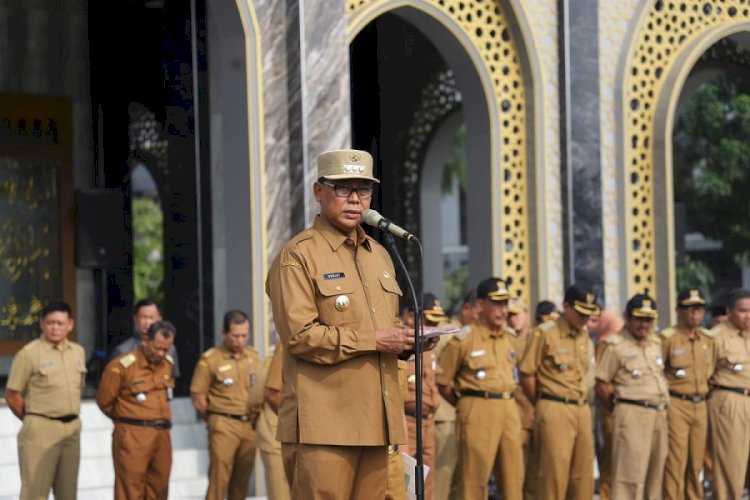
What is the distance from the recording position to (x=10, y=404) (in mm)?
10508

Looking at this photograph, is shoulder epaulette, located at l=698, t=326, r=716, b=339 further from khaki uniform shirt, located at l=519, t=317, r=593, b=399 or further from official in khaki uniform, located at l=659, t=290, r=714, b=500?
khaki uniform shirt, located at l=519, t=317, r=593, b=399

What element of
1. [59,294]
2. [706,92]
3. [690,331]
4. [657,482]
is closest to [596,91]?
[690,331]

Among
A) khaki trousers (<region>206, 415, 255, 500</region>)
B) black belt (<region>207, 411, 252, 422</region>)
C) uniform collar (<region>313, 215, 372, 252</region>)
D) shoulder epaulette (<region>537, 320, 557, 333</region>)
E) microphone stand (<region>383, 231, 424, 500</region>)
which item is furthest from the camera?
shoulder epaulette (<region>537, 320, 557, 333</region>)

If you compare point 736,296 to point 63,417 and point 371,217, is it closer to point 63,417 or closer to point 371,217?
point 63,417

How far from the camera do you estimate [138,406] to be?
10.7 m

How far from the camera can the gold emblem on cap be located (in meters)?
6.38

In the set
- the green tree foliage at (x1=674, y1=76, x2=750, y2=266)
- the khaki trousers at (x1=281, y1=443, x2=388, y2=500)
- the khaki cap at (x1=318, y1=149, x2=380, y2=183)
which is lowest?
the khaki trousers at (x1=281, y1=443, x2=388, y2=500)

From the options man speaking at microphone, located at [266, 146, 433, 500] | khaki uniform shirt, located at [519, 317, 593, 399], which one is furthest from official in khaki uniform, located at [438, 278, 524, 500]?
man speaking at microphone, located at [266, 146, 433, 500]

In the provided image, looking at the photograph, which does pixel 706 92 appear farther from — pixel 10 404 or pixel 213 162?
pixel 10 404

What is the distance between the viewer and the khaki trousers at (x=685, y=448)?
12.2 m

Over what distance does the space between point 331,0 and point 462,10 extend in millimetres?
1608

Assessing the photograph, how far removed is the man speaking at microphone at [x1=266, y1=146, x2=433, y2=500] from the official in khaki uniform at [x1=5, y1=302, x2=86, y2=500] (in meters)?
4.44

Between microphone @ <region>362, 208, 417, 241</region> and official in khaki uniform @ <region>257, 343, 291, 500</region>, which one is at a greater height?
microphone @ <region>362, 208, 417, 241</region>

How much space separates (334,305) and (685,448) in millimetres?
6537
